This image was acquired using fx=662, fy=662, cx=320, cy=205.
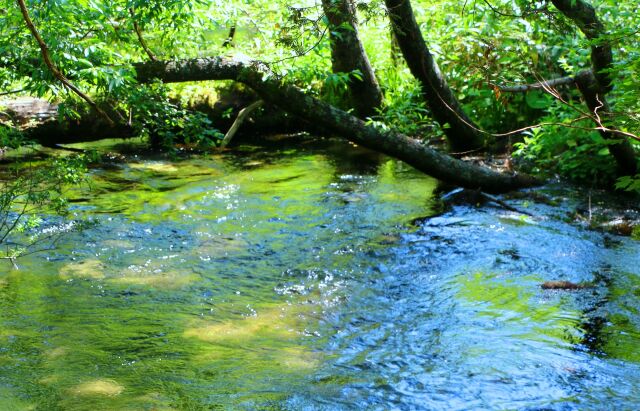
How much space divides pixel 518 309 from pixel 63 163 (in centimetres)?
374

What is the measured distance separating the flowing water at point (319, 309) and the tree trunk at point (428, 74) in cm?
118

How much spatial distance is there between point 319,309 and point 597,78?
3729 millimetres

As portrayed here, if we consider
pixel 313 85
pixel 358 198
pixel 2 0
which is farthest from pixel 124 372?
pixel 313 85

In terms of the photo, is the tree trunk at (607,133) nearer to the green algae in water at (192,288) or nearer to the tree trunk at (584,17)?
the tree trunk at (584,17)

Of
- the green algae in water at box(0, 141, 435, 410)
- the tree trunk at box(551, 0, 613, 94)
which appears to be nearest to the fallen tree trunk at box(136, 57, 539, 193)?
the green algae in water at box(0, 141, 435, 410)

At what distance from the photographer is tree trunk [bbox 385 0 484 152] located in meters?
7.59

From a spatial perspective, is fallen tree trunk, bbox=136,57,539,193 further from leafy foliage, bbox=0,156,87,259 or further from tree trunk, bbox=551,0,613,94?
leafy foliage, bbox=0,156,87,259

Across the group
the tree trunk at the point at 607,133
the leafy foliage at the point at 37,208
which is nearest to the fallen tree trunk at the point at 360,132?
the tree trunk at the point at 607,133

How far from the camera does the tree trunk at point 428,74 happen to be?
24.9 ft

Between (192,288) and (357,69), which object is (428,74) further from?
(192,288)

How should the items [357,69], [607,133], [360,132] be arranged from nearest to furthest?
[607,133], [360,132], [357,69]

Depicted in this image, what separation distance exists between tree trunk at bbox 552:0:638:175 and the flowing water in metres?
0.73

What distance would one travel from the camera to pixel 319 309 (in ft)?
16.0

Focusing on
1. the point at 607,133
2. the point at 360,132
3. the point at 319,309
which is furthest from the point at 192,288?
the point at 607,133
